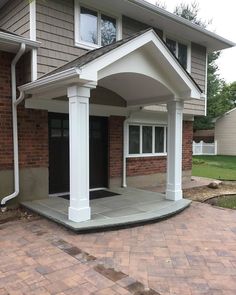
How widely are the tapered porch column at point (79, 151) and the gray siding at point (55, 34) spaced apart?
4.88 feet

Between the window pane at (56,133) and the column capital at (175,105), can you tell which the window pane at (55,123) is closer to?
the window pane at (56,133)

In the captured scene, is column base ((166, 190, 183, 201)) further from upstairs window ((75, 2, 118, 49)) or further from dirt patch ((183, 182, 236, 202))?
upstairs window ((75, 2, 118, 49))

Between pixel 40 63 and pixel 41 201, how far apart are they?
3.08 m

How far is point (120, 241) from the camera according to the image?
471cm

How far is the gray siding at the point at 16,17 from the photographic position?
20.7 ft

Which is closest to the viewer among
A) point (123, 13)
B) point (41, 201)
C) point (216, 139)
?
point (41, 201)

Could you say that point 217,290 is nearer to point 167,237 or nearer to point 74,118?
point 167,237

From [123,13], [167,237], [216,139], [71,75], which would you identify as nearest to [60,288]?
[167,237]

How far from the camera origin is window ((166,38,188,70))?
380 inches

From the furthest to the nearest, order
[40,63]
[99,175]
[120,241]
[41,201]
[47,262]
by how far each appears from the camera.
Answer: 1. [99,175]
2. [41,201]
3. [40,63]
4. [120,241]
5. [47,262]

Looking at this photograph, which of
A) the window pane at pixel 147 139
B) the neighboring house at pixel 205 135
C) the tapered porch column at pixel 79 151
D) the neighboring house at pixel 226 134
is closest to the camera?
the tapered porch column at pixel 79 151

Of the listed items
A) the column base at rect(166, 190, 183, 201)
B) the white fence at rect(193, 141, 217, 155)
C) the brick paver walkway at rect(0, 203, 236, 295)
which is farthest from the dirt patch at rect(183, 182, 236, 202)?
the white fence at rect(193, 141, 217, 155)

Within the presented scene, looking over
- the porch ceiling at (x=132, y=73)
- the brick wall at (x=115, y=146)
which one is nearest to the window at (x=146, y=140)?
the brick wall at (x=115, y=146)

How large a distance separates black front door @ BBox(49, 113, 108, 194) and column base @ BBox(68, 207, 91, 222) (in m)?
2.33
